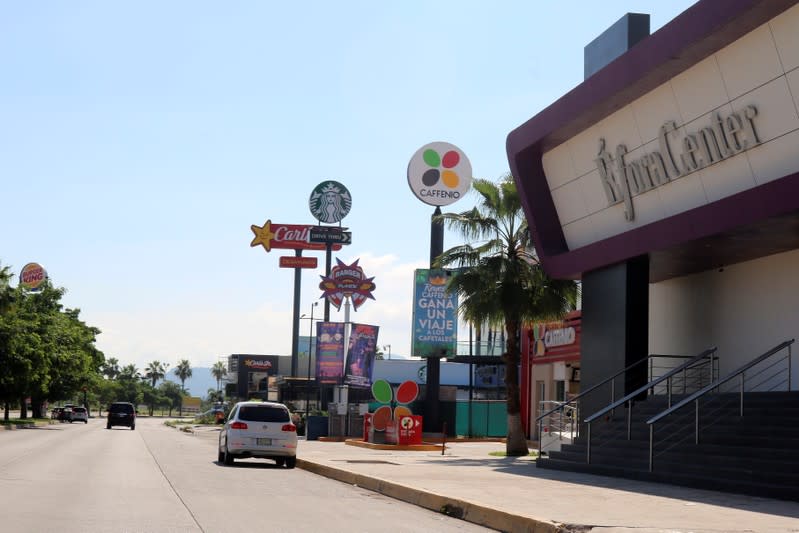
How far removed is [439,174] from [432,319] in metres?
7.72

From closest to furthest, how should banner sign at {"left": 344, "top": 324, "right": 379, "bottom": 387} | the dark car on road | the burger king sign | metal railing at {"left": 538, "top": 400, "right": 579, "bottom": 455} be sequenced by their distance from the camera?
metal railing at {"left": 538, "top": 400, "right": 579, "bottom": 455}, the dark car on road, banner sign at {"left": 344, "top": 324, "right": 379, "bottom": 387}, the burger king sign

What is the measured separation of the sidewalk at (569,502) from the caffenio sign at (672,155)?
6.89 meters

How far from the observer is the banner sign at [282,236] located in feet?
296

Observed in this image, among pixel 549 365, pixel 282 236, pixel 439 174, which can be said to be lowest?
pixel 549 365

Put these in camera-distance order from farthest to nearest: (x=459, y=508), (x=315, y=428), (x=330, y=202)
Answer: (x=330, y=202) → (x=315, y=428) → (x=459, y=508)

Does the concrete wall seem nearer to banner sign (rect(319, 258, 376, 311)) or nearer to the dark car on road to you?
the dark car on road

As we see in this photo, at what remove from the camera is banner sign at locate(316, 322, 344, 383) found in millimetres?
67875

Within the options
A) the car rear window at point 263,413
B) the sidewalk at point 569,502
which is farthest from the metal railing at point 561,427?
the car rear window at point 263,413

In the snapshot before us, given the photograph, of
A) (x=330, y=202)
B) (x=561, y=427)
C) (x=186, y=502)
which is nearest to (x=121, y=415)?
(x=330, y=202)

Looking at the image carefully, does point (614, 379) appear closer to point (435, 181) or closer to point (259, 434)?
point (259, 434)

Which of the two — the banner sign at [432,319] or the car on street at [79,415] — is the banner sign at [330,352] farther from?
the car on street at [79,415]

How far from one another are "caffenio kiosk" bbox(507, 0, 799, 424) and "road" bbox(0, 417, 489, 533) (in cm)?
908

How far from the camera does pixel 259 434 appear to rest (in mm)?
26156

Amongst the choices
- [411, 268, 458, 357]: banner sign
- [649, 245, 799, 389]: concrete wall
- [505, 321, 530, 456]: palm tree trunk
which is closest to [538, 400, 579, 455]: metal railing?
[505, 321, 530, 456]: palm tree trunk
